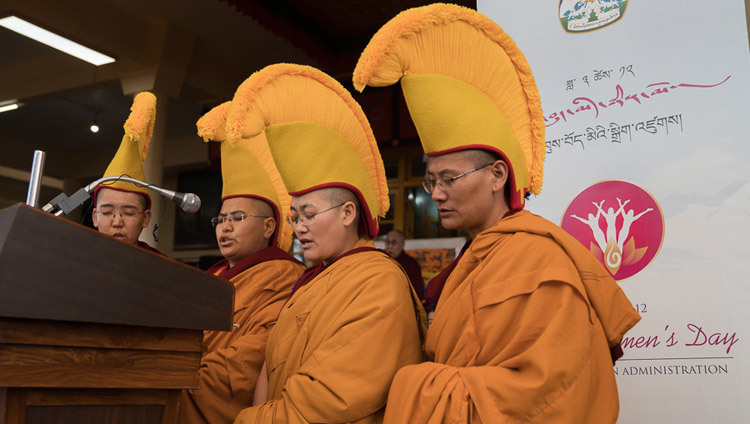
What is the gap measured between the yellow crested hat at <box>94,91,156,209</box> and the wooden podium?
1682mm

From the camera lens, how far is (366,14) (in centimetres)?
581

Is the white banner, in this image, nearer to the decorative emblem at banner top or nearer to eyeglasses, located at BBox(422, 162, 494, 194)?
the decorative emblem at banner top

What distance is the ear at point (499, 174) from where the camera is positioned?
1.59m

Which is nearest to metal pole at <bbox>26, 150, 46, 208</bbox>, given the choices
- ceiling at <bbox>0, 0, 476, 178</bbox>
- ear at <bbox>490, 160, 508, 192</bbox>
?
ear at <bbox>490, 160, 508, 192</bbox>

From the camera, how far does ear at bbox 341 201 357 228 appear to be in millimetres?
1922

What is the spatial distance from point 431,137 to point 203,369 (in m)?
1.04

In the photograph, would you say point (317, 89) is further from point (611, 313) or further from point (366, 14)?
point (366, 14)

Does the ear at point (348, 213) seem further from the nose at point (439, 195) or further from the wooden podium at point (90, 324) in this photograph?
the wooden podium at point (90, 324)

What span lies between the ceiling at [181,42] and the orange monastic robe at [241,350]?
11.3ft

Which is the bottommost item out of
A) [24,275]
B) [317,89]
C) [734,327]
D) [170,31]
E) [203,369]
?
[203,369]

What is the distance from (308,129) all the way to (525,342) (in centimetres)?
101

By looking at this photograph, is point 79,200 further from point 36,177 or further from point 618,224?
point 618,224

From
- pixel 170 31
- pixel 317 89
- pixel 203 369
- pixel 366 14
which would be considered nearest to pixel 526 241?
pixel 317 89

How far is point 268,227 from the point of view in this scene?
2621 mm
